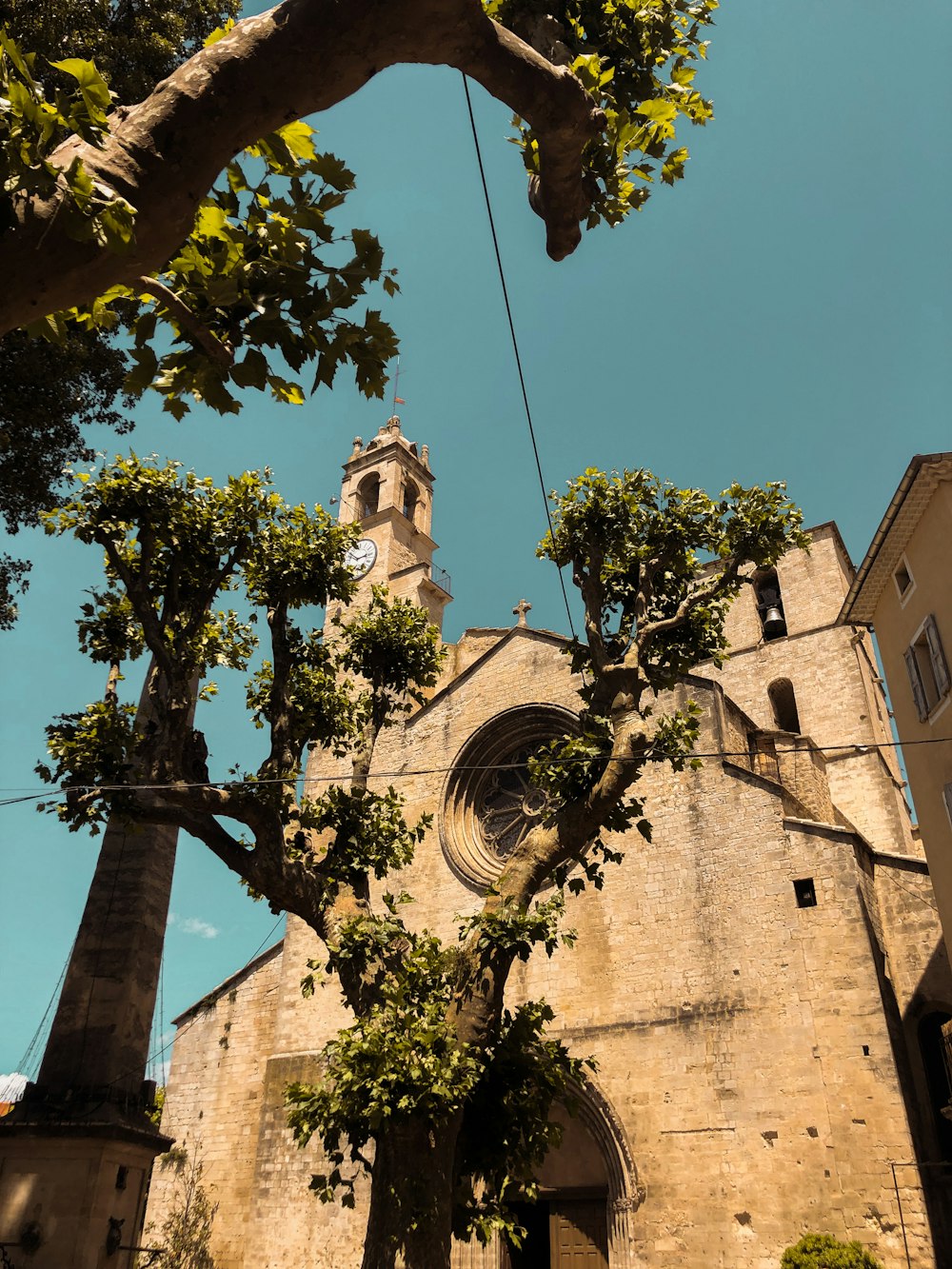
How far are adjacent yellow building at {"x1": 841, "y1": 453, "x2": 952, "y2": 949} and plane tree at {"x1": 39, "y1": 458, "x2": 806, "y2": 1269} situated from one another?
1.91 meters

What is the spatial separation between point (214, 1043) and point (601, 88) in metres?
17.1

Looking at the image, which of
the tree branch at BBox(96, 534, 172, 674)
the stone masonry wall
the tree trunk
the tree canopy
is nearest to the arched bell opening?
the stone masonry wall

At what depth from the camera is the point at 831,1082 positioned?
11.8 m

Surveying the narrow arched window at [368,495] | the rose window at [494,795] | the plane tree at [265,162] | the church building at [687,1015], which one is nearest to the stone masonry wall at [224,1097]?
the church building at [687,1015]

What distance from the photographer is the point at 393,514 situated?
26.0 m

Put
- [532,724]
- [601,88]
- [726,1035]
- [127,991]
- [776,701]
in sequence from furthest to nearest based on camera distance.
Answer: [776,701]
[532,724]
[726,1035]
[127,991]
[601,88]

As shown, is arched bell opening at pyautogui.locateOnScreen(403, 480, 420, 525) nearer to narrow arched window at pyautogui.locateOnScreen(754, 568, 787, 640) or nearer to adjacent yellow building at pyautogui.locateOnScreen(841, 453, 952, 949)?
narrow arched window at pyautogui.locateOnScreen(754, 568, 787, 640)

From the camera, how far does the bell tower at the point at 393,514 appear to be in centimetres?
2455

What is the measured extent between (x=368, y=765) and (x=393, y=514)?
1612 cm

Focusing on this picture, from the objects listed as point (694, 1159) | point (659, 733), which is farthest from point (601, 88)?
point (694, 1159)

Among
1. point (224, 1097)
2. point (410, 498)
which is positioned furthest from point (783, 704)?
point (224, 1097)

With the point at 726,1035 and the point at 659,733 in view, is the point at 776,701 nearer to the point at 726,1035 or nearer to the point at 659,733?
the point at 726,1035

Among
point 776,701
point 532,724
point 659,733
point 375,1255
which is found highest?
point 776,701

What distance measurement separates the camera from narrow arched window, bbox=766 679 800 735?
2112cm
